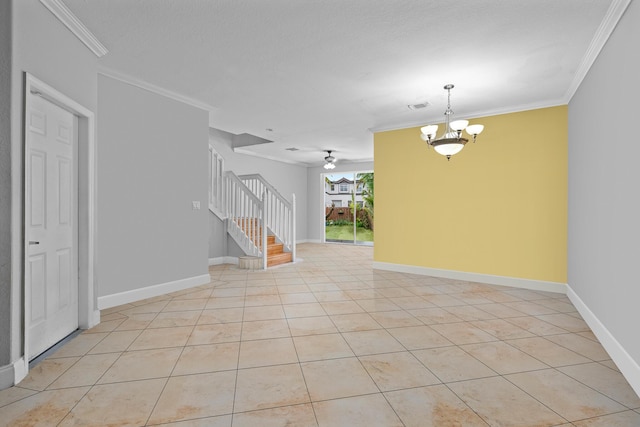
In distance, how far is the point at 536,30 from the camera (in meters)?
2.87

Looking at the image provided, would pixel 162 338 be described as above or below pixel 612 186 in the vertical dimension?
below

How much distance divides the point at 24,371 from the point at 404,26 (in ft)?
13.1

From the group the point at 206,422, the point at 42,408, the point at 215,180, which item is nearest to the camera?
the point at 206,422

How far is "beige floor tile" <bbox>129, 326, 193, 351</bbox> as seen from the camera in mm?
2840

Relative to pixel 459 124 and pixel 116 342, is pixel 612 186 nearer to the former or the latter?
pixel 459 124

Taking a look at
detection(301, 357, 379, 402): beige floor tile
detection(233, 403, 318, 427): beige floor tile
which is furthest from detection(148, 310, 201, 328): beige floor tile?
detection(233, 403, 318, 427): beige floor tile

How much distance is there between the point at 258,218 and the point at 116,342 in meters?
3.84

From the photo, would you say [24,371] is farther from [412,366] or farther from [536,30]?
[536,30]

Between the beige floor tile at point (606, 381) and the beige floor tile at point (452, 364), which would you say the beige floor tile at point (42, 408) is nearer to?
the beige floor tile at point (452, 364)

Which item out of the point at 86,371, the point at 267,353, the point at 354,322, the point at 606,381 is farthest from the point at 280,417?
the point at 606,381

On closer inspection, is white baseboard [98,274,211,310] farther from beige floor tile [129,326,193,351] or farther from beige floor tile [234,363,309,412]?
beige floor tile [234,363,309,412]

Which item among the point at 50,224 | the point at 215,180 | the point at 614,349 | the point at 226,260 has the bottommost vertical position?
the point at 614,349

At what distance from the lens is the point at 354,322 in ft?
11.3

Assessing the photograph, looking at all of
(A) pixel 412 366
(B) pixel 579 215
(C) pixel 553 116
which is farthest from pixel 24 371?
(C) pixel 553 116
